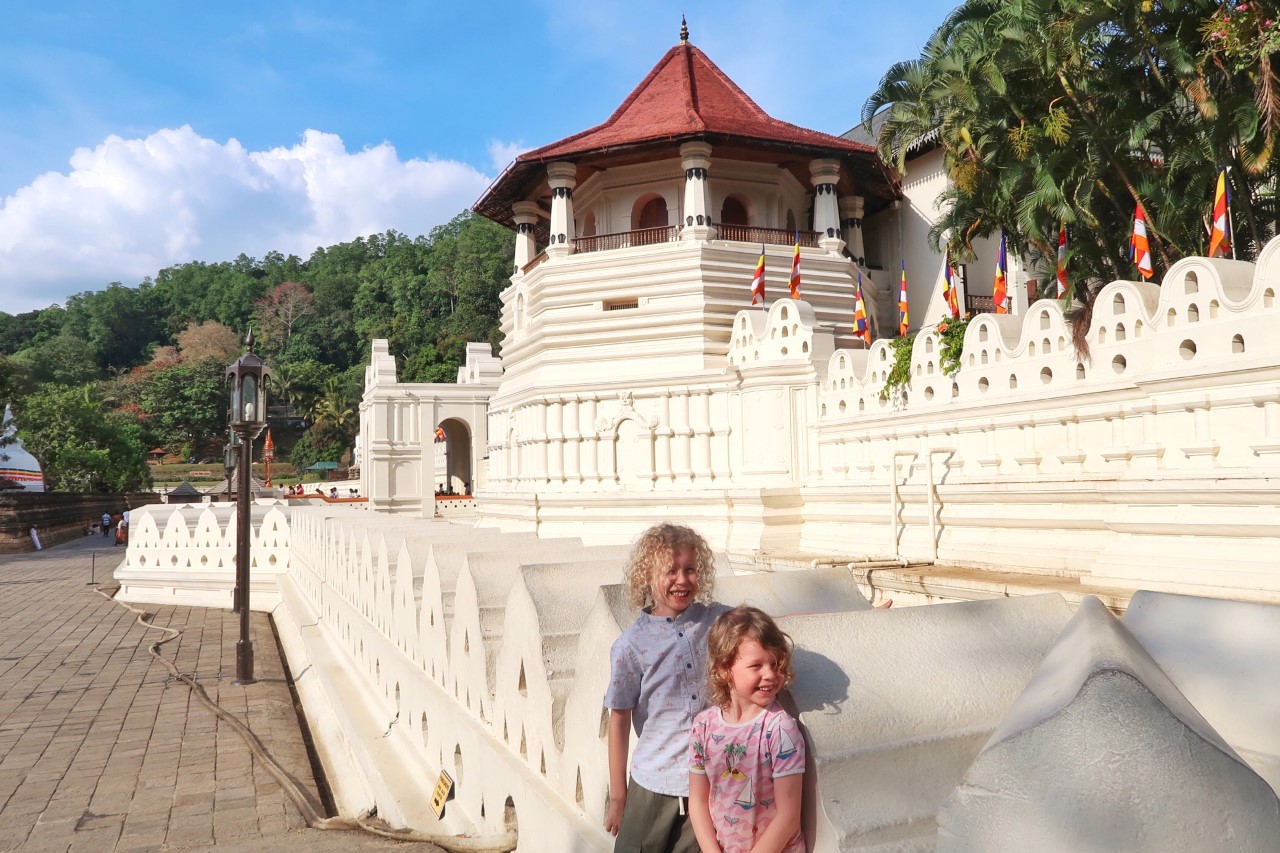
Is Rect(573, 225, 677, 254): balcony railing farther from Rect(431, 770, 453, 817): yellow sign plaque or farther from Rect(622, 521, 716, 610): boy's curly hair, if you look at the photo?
Rect(622, 521, 716, 610): boy's curly hair

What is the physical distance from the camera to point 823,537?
12.6 m

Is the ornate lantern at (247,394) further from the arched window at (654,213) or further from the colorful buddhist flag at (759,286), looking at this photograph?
the arched window at (654,213)

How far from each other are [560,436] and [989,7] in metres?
9.96

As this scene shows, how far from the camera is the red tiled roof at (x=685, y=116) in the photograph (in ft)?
59.7

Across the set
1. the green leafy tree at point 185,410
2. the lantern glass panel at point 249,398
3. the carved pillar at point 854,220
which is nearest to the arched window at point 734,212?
the carved pillar at point 854,220

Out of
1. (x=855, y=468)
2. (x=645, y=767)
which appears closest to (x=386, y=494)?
(x=855, y=468)

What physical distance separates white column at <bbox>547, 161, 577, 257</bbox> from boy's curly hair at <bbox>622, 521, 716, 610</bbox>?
1649cm

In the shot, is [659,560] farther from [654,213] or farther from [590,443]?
[654,213]

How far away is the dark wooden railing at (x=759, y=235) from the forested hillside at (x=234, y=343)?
101 ft

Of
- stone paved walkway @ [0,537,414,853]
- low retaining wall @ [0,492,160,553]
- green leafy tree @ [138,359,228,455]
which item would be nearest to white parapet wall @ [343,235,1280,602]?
stone paved walkway @ [0,537,414,853]

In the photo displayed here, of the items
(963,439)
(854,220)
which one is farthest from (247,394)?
(854,220)

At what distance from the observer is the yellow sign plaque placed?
4.37 metres

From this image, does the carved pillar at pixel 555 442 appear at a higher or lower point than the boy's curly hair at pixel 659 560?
higher

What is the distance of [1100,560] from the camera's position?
7.54 metres
